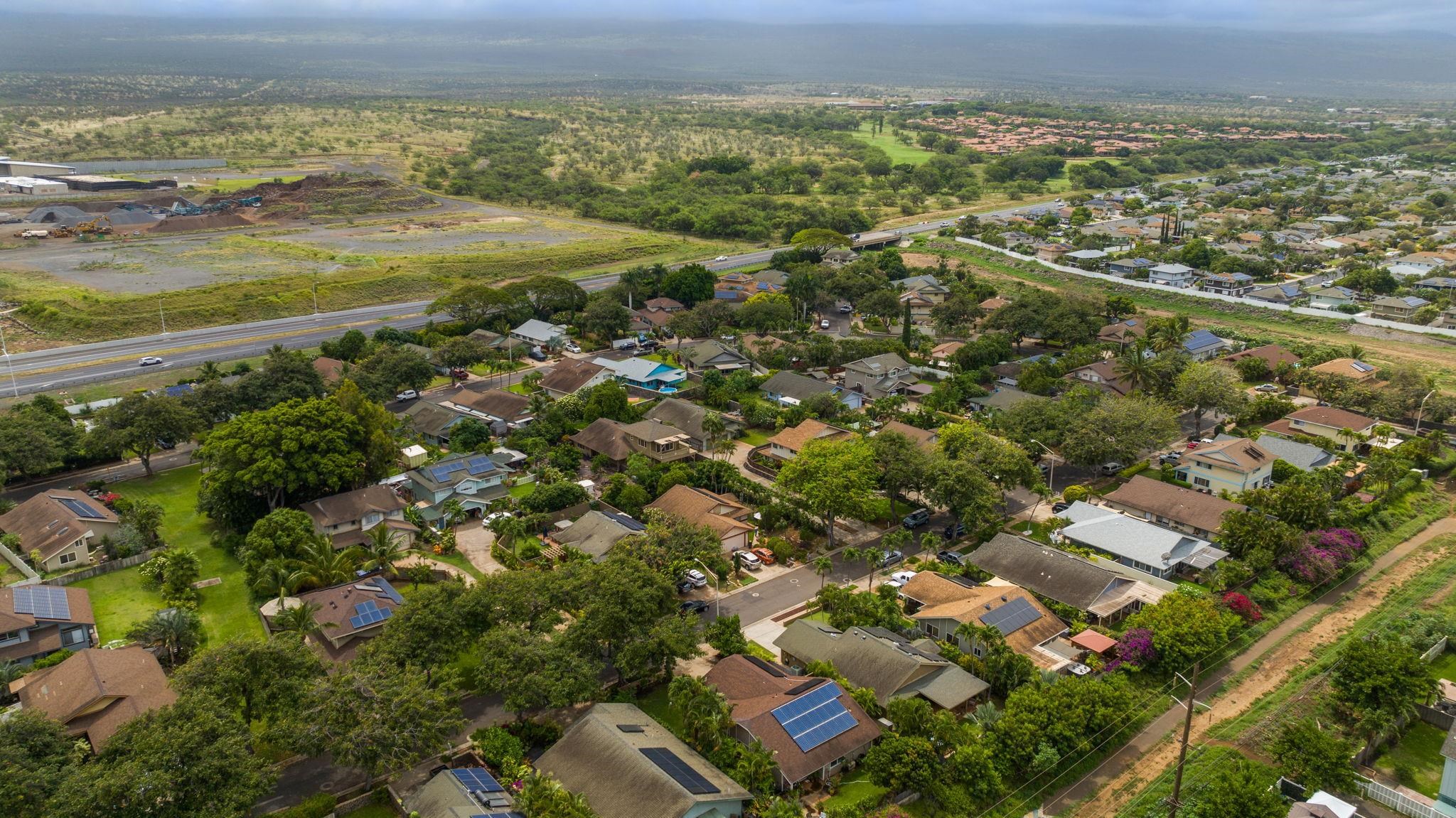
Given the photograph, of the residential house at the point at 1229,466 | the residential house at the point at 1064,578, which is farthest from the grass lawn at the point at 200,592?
the residential house at the point at 1229,466

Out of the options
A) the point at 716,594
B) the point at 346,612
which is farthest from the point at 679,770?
the point at 346,612

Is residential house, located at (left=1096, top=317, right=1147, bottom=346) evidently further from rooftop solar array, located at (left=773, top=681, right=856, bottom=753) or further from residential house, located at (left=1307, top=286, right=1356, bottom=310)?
rooftop solar array, located at (left=773, top=681, right=856, bottom=753)

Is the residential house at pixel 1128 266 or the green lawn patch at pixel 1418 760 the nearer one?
the green lawn patch at pixel 1418 760

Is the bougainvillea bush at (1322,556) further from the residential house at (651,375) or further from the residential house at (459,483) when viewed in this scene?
the residential house at (651,375)

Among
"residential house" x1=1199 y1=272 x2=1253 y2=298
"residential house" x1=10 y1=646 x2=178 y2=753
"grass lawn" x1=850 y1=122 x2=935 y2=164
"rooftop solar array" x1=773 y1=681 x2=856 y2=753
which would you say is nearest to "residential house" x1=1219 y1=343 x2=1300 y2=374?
"residential house" x1=1199 y1=272 x2=1253 y2=298

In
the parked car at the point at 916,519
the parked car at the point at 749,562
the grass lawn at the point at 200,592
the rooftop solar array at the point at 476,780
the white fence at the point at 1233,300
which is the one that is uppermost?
the white fence at the point at 1233,300

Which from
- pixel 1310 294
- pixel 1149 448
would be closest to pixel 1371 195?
pixel 1310 294

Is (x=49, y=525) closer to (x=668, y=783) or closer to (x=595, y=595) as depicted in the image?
(x=595, y=595)
